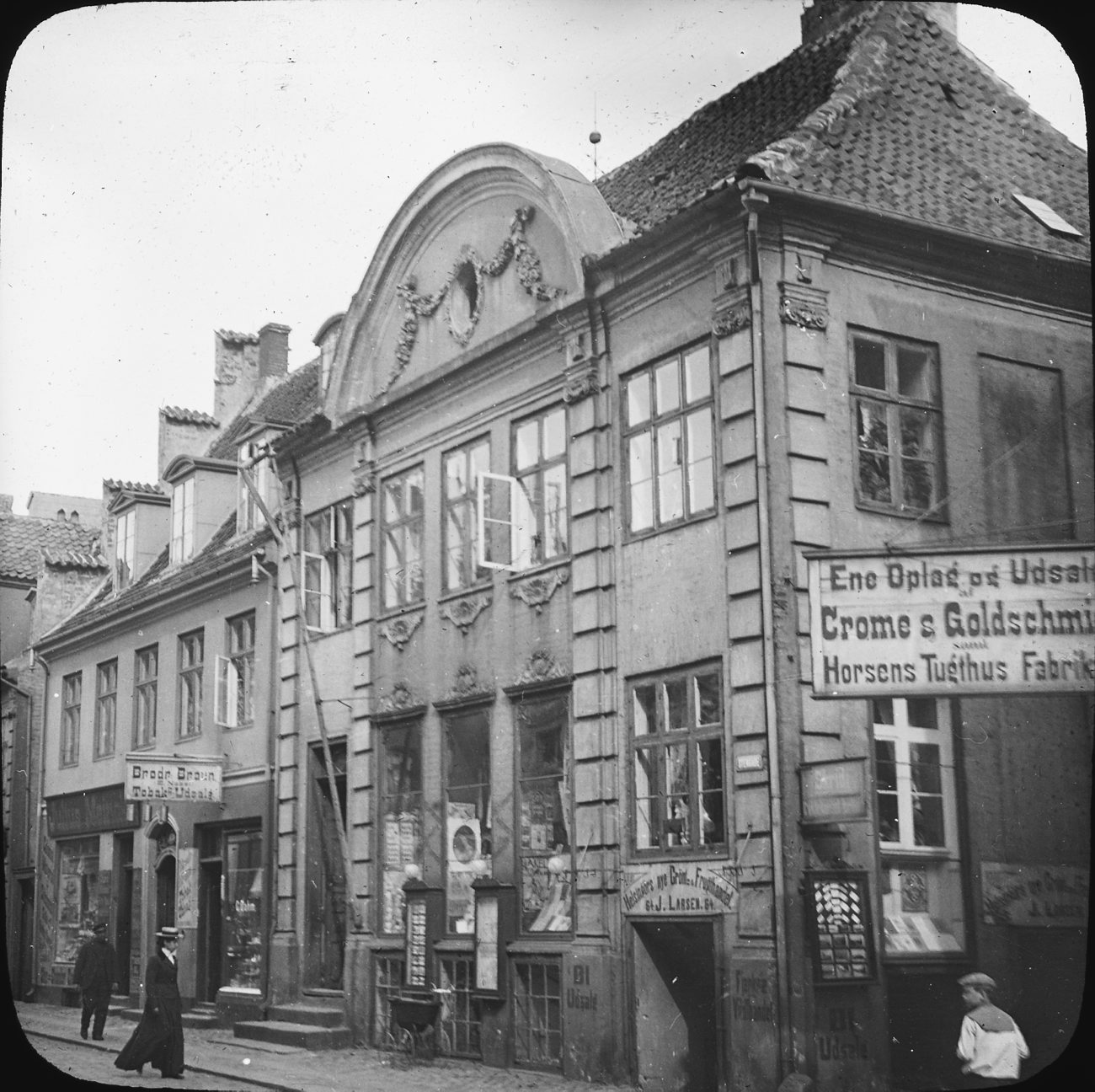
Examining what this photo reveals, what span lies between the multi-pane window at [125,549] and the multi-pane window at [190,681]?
11.2 feet

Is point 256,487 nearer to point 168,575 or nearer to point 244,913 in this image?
point 168,575

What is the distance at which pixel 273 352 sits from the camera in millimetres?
28297

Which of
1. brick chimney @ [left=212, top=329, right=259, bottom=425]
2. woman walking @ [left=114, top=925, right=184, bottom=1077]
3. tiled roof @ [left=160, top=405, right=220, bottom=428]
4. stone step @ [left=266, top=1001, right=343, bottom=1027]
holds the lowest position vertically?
stone step @ [left=266, top=1001, right=343, bottom=1027]

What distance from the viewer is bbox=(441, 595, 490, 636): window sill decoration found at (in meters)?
17.1

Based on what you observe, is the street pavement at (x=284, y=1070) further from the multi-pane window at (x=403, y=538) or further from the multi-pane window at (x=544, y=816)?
the multi-pane window at (x=403, y=538)

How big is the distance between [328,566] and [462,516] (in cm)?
349

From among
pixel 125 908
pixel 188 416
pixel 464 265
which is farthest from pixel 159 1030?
pixel 188 416

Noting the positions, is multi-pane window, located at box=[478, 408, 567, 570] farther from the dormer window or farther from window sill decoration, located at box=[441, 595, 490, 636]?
the dormer window

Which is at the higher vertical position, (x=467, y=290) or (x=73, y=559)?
(x=467, y=290)

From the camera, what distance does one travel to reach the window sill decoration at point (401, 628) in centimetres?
1836

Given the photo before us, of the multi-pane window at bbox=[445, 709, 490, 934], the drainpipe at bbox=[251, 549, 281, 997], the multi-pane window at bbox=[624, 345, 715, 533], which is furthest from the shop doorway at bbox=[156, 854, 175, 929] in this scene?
the multi-pane window at bbox=[624, 345, 715, 533]

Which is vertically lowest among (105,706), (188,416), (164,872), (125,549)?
(164,872)

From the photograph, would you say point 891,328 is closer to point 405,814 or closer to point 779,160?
point 779,160

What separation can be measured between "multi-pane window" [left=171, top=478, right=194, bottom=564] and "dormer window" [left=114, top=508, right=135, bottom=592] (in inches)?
61.7
